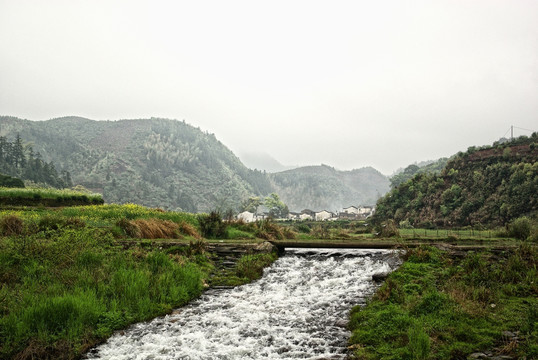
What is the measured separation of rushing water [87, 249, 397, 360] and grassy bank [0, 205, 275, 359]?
19.2 inches

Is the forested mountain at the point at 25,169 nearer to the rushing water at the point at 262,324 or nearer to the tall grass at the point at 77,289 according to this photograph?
the tall grass at the point at 77,289

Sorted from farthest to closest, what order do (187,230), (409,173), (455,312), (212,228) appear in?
(409,173)
(212,228)
(187,230)
(455,312)

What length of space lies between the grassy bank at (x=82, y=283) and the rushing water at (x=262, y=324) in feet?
1.60

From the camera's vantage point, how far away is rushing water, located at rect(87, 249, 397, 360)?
688cm

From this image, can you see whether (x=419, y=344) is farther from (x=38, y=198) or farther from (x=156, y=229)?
(x=38, y=198)

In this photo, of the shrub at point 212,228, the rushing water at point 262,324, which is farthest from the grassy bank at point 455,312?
the shrub at point 212,228

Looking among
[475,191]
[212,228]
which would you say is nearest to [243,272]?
[212,228]

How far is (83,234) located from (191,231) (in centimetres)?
731

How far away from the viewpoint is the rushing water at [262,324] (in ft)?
22.6

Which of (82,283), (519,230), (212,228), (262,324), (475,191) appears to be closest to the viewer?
(262,324)

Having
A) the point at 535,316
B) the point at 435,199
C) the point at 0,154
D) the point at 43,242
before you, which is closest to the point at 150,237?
the point at 43,242

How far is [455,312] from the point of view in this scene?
7.43 metres

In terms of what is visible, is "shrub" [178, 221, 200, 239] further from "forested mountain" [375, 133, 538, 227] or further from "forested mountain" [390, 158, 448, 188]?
"forested mountain" [390, 158, 448, 188]

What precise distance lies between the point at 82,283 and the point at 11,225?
658 centimetres
